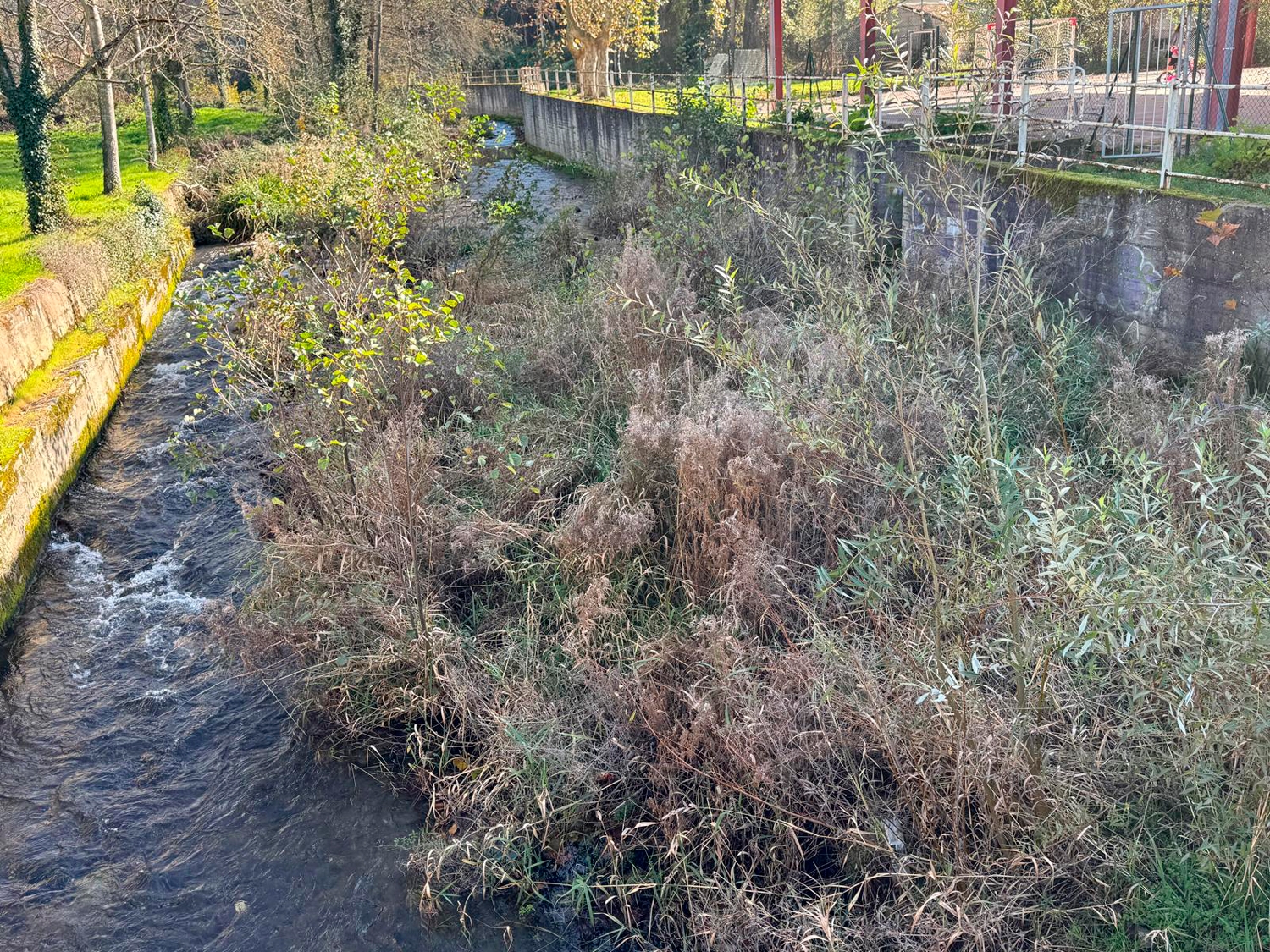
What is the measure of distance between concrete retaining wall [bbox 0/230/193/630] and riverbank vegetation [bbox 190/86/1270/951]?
142 cm

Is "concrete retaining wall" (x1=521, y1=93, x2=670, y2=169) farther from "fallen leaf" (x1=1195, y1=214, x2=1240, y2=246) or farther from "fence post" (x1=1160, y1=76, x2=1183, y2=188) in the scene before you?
"fallen leaf" (x1=1195, y1=214, x2=1240, y2=246)

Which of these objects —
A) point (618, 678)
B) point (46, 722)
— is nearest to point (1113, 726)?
point (618, 678)

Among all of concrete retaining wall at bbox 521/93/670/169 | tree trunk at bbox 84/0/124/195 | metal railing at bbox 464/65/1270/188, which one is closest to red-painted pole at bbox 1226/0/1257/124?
metal railing at bbox 464/65/1270/188

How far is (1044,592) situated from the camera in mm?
4152

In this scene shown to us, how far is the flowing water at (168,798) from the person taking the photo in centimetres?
482

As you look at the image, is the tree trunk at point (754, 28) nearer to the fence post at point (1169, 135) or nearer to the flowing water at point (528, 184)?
the flowing water at point (528, 184)

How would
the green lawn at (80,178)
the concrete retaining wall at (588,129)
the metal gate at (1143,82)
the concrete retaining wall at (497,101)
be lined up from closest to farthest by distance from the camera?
the metal gate at (1143,82)
the green lawn at (80,178)
the concrete retaining wall at (588,129)
the concrete retaining wall at (497,101)

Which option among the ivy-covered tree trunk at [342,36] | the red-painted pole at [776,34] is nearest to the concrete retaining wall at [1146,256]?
the red-painted pole at [776,34]

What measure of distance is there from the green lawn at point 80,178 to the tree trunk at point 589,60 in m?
9.59

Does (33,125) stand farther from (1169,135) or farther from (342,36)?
(1169,135)

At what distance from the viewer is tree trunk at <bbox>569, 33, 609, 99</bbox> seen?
30922 millimetres

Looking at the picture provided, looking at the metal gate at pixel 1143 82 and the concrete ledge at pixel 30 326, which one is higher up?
the metal gate at pixel 1143 82

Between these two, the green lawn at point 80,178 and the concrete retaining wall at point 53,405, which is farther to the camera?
the green lawn at point 80,178

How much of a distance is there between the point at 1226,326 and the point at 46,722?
8.23 metres
